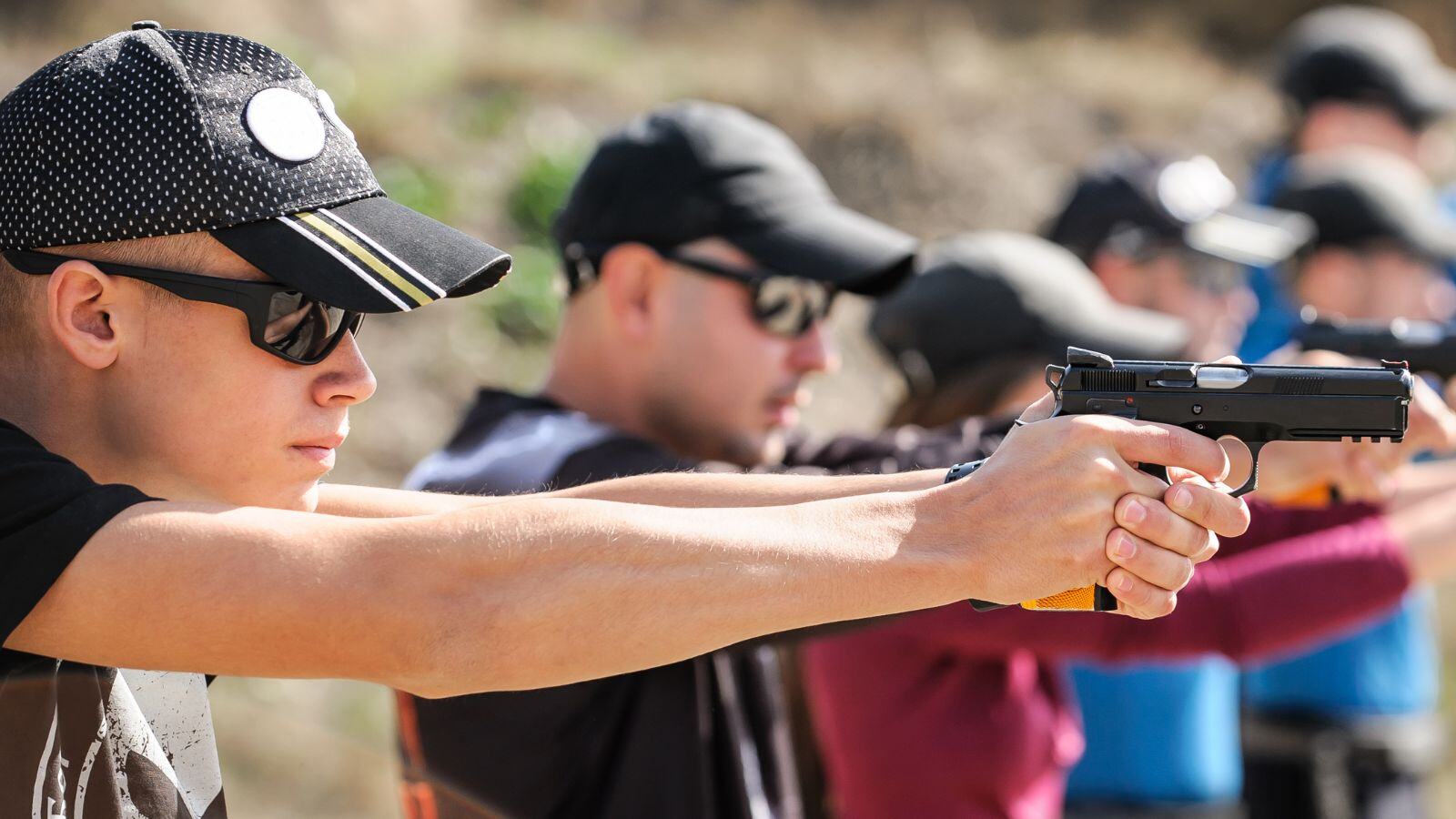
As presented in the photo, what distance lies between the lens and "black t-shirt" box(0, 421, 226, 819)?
1.58 meters

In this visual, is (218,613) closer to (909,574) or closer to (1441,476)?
(909,574)

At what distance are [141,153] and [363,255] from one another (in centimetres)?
28

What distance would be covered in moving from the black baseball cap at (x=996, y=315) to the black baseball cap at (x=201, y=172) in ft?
7.27

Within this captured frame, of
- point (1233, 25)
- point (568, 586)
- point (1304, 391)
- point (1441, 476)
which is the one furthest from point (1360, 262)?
point (1233, 25)

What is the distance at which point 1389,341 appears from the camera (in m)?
3.56

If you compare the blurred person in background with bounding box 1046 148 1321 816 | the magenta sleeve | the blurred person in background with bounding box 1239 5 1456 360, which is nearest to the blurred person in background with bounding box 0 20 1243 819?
the magenta sleeve

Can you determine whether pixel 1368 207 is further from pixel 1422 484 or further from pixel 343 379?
pixel 343 379

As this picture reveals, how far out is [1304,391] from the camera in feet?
7.11

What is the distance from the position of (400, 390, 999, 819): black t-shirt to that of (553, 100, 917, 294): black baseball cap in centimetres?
53

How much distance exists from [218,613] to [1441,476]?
11.1 ft

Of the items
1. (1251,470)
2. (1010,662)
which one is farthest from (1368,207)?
(1251,470)

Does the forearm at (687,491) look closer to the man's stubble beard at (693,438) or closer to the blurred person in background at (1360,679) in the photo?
the man's stubble beard at (693,438)

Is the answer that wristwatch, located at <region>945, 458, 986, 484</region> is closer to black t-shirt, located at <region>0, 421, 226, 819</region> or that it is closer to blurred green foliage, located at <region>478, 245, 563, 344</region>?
black t-shirt, located at <region>0, 421, 226, 819</region>

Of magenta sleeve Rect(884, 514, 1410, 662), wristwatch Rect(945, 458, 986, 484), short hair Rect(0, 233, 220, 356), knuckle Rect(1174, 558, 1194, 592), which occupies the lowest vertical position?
magenta sleeve Rect(884, 514, 1410, 662)
